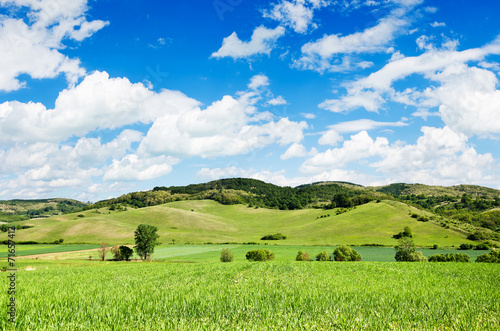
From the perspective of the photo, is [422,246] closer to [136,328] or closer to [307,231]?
[307,231]

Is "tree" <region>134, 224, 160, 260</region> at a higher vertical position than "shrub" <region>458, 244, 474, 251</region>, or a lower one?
higher

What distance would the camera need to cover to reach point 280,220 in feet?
619

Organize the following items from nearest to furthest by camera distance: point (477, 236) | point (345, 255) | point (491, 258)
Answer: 1. point (491, 258)
2. point (345, 255)
3. point (477, 236)

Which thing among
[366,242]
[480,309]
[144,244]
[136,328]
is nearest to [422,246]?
[366,242]

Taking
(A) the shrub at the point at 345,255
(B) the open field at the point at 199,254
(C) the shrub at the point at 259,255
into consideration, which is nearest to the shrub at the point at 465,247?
(B) the open field at the point at 199,254

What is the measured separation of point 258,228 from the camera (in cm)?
17238

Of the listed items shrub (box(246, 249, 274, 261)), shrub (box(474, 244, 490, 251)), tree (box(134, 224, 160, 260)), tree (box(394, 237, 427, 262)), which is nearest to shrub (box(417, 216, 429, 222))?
shrub (box(474, 244, 490, 251))

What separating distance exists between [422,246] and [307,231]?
54121mm

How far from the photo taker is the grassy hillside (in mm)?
120750

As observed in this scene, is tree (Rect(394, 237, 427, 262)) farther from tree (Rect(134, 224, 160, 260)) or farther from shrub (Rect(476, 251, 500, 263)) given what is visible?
tree (Rect(134, 224, 160, 260))

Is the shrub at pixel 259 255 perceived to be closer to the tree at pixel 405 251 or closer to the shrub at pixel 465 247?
the tree at pixel 405 251

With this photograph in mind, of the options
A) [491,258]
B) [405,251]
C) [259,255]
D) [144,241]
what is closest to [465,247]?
[405,251]

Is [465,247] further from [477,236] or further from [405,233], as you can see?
[405,233]

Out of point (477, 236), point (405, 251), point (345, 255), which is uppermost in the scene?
point (405, 251)
